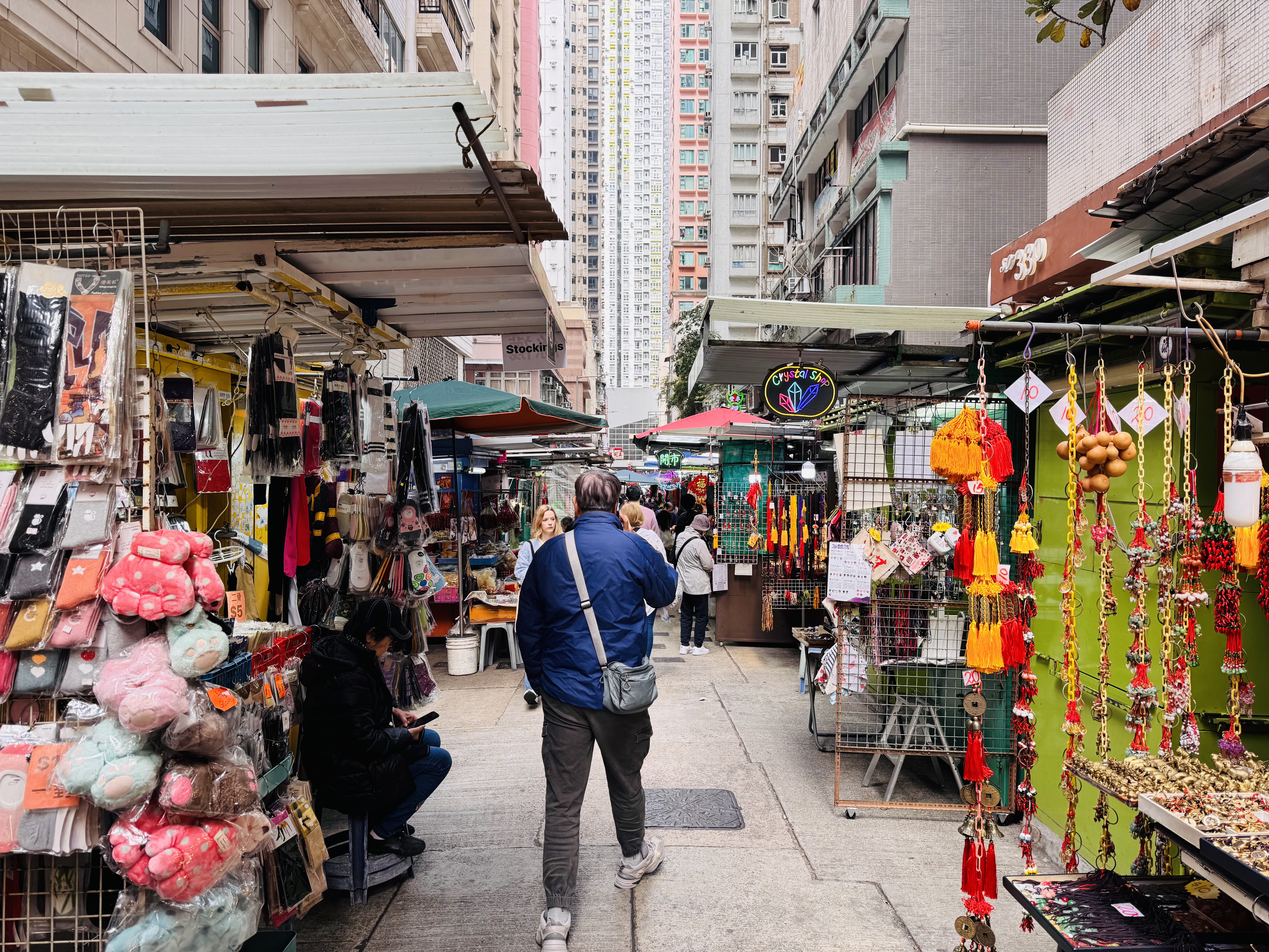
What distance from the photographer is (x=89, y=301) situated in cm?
272

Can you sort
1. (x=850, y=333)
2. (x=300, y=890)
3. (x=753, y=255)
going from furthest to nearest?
(x=753, y=255) < (x=850, y=333) < (x=300, y=890)

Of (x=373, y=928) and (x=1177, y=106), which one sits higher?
(x=1177, y=106)

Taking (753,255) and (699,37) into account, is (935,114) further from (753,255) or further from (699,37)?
(699,37)

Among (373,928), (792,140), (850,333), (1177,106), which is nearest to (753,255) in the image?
(792,140)

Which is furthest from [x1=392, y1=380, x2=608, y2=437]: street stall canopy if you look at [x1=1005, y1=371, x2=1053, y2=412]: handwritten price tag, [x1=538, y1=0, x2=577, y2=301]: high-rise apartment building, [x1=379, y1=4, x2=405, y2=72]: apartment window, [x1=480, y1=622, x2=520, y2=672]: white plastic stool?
[x1=538, y1=0, x2=577, y2=301]: high-rise apartment building

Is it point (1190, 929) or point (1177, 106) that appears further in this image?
point (1177, 106)

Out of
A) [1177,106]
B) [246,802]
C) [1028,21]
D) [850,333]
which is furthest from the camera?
[1028,21]

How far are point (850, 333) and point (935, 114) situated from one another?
16.6ft

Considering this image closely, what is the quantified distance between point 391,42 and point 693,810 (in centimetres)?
1899

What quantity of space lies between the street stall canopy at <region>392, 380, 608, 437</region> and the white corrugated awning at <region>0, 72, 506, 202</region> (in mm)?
4231

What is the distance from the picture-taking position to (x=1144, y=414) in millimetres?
3156

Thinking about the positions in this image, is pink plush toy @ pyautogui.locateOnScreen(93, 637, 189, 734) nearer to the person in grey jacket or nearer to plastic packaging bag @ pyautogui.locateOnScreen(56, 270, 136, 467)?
plastic packaging bag @ pyautogui.locateOnScreen(56, 270, 136, 467)

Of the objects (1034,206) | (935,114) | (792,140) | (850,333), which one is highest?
(792,140)

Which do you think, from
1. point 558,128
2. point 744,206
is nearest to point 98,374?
point 744,206
